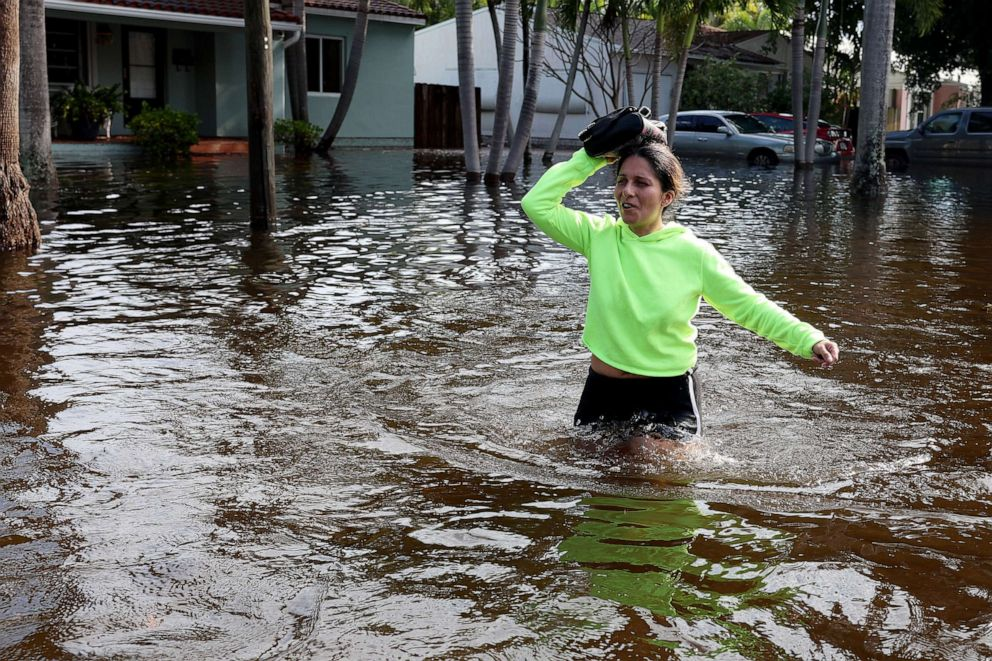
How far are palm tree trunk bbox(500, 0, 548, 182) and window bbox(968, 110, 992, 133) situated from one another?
13.0m

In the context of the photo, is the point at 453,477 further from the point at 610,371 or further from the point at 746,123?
the point at 746,123

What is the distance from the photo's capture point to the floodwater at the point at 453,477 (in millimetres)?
3254

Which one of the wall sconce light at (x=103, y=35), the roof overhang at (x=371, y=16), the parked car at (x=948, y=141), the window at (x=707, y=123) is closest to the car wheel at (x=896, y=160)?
the parked car at (x=948, y=141)

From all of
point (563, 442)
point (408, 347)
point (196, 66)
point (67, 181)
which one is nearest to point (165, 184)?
point (67, 181)

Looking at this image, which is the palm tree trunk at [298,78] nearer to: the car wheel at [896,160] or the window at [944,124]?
the car wheel at [896,160]

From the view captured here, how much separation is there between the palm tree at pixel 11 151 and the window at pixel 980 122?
77.6 feet

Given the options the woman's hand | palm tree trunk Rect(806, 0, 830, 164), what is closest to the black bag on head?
the woman's hand

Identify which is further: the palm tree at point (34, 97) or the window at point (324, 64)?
the window at point (324, 64)

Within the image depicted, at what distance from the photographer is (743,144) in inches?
1171

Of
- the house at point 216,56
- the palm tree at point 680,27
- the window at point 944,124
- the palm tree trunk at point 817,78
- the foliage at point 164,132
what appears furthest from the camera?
the window at point 944,124

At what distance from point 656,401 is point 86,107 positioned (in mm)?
22186

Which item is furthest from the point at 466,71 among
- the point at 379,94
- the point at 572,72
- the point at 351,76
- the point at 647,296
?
the point at 647,296

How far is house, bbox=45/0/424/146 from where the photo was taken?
2511 centimetres

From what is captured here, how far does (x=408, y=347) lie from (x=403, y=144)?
26.5m
